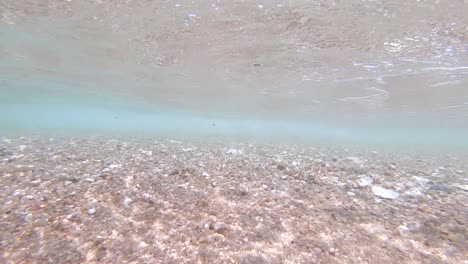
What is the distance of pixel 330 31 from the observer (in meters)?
10.1

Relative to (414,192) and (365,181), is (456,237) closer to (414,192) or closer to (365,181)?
(414,192)

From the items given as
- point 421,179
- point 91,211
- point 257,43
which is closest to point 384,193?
point 421,179

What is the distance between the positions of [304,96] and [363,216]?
23777 millimetres

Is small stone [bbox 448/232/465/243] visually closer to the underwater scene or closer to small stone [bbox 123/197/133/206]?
the underwater scene

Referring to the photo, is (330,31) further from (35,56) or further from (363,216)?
(35,56)

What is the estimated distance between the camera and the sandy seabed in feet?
9.65

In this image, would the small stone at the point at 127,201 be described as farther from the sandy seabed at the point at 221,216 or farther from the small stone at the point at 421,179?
the small stone at the point at 421,179

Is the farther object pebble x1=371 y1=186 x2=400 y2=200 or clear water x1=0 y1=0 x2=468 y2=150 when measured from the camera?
clear water x1=0 y1=0 x2=468 y2=150

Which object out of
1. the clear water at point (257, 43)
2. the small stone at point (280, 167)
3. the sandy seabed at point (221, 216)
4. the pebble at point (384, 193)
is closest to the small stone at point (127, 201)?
the sandy seabed at point (221, 216)

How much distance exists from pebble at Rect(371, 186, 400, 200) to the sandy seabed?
0.9 inches

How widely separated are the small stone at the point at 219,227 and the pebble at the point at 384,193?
340 cm

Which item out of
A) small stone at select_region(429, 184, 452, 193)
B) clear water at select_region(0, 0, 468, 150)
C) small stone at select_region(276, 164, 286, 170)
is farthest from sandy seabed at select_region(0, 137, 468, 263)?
clear water at select_region(0, 0, 468, 150)

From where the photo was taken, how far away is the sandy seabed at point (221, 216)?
294 centimetres

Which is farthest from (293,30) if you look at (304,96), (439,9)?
(304,96)
